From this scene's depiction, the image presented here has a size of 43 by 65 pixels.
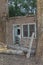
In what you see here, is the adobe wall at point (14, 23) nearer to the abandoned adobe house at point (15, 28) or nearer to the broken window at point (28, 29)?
the abandoned adobe house at point (15, 28)

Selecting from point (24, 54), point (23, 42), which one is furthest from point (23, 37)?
point (24, 54)

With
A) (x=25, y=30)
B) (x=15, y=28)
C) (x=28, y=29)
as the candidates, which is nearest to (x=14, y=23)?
(x=15, y=28)

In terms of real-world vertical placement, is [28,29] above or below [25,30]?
above

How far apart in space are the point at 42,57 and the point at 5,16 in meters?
17.6

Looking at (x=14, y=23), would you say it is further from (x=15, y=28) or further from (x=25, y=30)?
(x=25, y=30)

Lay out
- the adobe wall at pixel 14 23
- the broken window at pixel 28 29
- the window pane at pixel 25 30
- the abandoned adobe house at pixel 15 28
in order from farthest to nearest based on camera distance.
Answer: the window pane at pixel 25 30 < the broken window at pixel 28 29 < the abandoned adobe house at pixel 15 28 < the adobe wall at pixel 14 23

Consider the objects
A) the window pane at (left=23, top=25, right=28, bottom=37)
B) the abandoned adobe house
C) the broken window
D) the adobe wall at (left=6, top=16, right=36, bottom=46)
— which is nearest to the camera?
the adobe wall at (left=6, top=16, right=36, bottom=46)

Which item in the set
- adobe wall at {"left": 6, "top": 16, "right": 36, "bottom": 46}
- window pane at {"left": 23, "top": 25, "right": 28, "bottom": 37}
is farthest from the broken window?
adobe wall at {"left": 6, "top": 16, "right": 36, "bottom": 46}

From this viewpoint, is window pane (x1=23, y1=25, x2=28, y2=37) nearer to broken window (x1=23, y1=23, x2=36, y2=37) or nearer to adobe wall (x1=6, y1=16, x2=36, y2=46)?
broken window (x1=23, y1=23, x2=36, y2=37)

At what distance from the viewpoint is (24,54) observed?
12453 mm

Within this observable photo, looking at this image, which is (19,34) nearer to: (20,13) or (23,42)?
(23,42)

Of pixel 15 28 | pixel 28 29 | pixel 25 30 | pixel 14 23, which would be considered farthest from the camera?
pixel 15 28

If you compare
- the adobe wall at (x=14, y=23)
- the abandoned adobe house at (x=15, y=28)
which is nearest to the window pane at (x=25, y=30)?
the abandoned adobe house at (x=15, y=28)

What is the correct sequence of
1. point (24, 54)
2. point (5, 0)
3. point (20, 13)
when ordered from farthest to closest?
point (20, 13) → point (5, 0) → point (24, 54)
